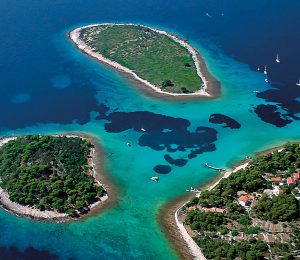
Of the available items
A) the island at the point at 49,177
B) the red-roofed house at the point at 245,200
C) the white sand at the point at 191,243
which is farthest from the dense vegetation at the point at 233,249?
the island at the point at 49,177

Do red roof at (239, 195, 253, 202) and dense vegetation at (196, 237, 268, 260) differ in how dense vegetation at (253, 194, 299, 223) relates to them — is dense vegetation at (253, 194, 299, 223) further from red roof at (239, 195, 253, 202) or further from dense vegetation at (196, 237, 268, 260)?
dense vegetation at (196, 237, 268, 260)

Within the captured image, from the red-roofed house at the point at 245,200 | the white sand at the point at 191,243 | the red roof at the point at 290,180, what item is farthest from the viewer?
the red roof at the point at 290,180

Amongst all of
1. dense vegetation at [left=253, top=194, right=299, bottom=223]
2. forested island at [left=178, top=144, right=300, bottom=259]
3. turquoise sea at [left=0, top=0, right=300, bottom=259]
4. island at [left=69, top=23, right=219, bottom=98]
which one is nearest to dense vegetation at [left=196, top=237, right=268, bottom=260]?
forested island at [left=178, top=144, right=300, bottom=259]

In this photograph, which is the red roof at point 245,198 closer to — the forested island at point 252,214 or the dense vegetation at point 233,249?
the forested island at point 252,214

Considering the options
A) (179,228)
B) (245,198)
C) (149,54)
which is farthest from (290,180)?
(149,54)

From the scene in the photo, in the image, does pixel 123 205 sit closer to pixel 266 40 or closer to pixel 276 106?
pixel 276 106
